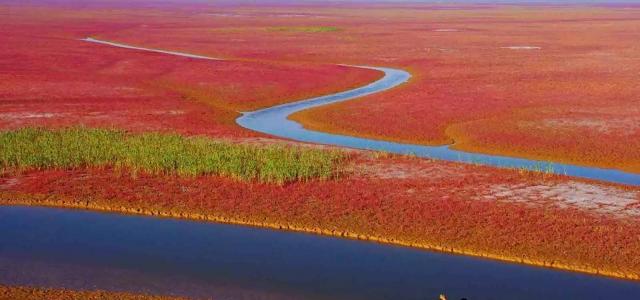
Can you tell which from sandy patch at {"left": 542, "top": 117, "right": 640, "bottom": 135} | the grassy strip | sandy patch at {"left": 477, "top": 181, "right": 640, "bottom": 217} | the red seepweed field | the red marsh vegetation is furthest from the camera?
the red marsh vegetation

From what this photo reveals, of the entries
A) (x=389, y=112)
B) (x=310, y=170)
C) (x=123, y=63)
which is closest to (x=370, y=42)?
(x=123, y=63)

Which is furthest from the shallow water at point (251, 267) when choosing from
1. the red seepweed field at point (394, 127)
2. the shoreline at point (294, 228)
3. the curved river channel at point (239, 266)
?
the red seepweed field at point (394, 127)

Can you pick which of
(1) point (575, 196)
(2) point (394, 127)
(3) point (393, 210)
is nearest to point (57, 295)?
(3) point (393, 210)

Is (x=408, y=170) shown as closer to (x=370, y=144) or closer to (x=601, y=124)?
(x=370, y=144)

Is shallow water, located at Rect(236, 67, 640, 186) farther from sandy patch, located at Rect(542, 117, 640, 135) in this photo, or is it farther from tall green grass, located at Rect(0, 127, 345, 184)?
sandy patch, located at Rect(542, 117, 640, 135)

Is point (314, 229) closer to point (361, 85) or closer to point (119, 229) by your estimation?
point (119, 229)

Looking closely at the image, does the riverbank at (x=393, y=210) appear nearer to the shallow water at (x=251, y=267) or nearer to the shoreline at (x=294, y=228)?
the shoreline at (x=294, y=228)

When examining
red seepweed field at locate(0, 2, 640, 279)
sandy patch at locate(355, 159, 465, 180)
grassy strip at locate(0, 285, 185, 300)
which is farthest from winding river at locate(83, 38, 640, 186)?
grassy strip at locate(0, 285, 185, 300)
